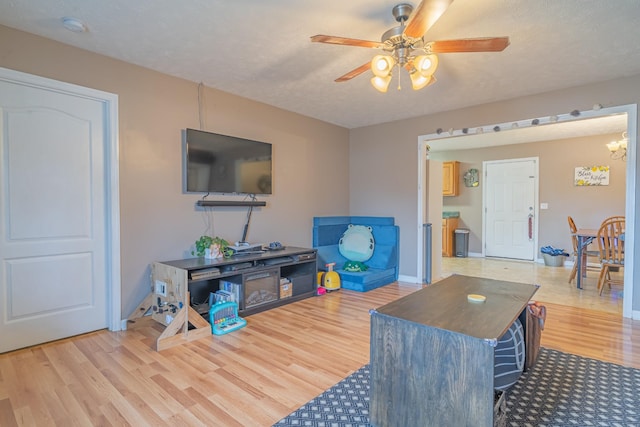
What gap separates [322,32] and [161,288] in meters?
2.60

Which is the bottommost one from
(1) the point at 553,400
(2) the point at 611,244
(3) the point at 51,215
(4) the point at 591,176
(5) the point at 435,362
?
(1) the point at 553,400

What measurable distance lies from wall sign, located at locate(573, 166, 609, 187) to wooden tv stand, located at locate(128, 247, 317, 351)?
5.48 m

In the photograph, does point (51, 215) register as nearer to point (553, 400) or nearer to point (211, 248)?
point (211, 248)

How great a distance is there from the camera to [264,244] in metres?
4.11

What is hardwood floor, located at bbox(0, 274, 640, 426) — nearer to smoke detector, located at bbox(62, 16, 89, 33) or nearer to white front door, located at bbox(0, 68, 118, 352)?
white front door, located at bbox(0, 68, 118, 352)

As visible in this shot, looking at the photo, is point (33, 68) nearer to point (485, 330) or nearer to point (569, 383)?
point (485, 330)

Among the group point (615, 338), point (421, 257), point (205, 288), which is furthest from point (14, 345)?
point (615, 338)

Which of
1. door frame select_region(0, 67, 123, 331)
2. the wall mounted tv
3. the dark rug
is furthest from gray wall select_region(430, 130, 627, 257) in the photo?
door frame select_region(0, 67, 123, 331)

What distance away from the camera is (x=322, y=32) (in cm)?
248

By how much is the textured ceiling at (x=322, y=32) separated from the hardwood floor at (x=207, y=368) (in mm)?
2437

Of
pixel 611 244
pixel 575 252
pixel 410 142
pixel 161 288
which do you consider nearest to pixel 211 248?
pixel 161 288

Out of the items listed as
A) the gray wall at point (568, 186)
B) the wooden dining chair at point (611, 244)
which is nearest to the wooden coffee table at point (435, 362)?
the wooden dining chair at point (611, 244)

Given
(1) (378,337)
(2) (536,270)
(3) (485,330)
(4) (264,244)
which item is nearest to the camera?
(3) (485,330)

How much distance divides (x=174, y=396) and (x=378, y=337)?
129 centimetres
